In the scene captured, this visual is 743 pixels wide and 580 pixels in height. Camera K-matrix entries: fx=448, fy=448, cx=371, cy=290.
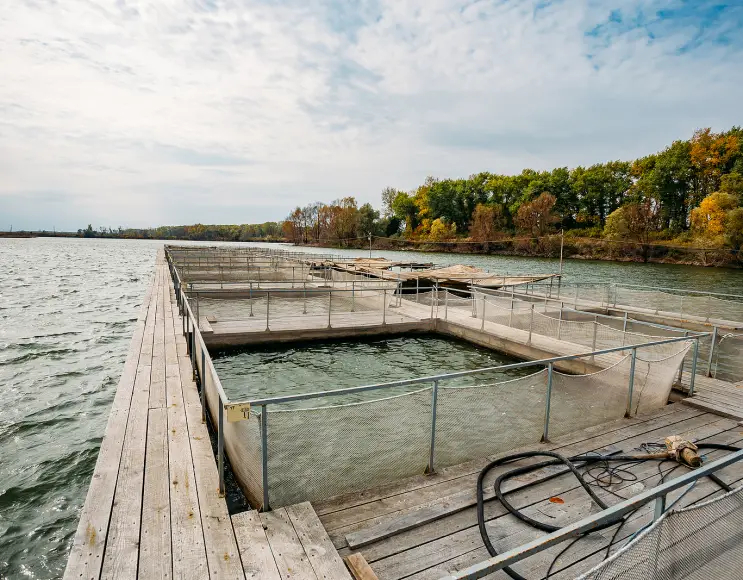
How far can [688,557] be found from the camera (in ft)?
7.63

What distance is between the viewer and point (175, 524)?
388 cm

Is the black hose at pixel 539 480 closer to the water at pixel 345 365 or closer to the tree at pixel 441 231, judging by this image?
the water at pixel 345 365

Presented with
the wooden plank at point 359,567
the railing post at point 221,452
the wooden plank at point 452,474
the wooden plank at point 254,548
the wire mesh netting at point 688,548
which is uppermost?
the wire mesh netting at point 688,548

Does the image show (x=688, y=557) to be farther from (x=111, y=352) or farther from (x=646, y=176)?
(x=646, y=176)

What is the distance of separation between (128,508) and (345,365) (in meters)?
8.30

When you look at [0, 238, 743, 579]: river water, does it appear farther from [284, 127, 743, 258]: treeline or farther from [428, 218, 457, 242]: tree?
[428, 218, 457, 242]: tree

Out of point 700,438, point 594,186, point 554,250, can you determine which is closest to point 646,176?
point 594,186

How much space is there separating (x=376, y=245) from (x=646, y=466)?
347 feet

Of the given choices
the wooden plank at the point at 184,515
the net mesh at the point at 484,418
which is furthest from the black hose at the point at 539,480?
the wooden plank at the point at 184,515

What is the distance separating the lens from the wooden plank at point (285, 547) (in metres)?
3.30

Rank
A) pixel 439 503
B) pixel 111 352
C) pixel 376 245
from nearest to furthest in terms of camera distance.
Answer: pixel 439 503
pixel 111 352
pixel 376 245

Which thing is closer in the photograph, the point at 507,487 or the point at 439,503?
the point at 439,503

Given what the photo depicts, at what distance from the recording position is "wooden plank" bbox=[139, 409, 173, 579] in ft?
11.1

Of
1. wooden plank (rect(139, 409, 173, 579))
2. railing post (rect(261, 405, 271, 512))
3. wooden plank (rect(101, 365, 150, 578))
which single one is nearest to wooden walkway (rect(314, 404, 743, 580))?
railing post (rect(261, 405, 271, 512))
